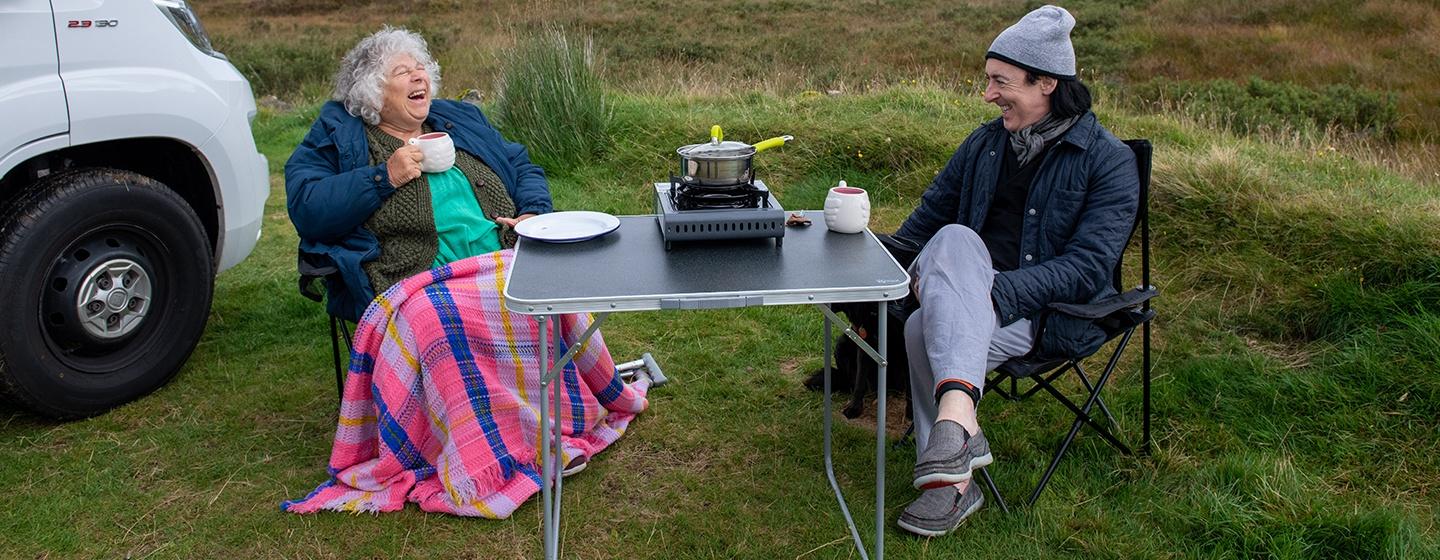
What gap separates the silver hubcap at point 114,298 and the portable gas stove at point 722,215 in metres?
2.02

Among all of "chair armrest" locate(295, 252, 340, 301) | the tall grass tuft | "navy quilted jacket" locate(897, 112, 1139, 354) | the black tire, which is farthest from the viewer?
the tall grass tuft

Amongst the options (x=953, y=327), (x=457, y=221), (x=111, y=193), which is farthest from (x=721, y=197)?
(x=111, y=193)

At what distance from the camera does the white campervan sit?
313cm

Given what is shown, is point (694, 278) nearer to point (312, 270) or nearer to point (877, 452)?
point (877, 452)

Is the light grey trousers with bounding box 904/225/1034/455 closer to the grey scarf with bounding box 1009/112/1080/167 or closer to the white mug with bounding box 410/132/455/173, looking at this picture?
the grey scarf with bounding box 1009/112/1080/167

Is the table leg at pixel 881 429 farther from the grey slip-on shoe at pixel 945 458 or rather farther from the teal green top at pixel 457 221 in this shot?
the teal green top at pixel 457 221

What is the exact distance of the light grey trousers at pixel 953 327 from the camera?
261 cm

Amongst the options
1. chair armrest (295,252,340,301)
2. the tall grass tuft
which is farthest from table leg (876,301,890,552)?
the tall grass tuft

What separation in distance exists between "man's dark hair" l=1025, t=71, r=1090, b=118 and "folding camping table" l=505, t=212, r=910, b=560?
2.30 feet

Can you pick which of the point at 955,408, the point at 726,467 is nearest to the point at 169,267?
the point at 726,467

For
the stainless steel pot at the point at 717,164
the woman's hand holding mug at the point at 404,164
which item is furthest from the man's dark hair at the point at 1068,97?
the woman's hand holding mug at the point at 404,164

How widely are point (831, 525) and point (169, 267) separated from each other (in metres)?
2.47

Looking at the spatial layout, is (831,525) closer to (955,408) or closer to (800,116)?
(955,408)

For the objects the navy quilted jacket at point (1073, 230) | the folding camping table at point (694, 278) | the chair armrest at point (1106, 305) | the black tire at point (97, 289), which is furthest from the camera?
the black tire at point (97, 289)
